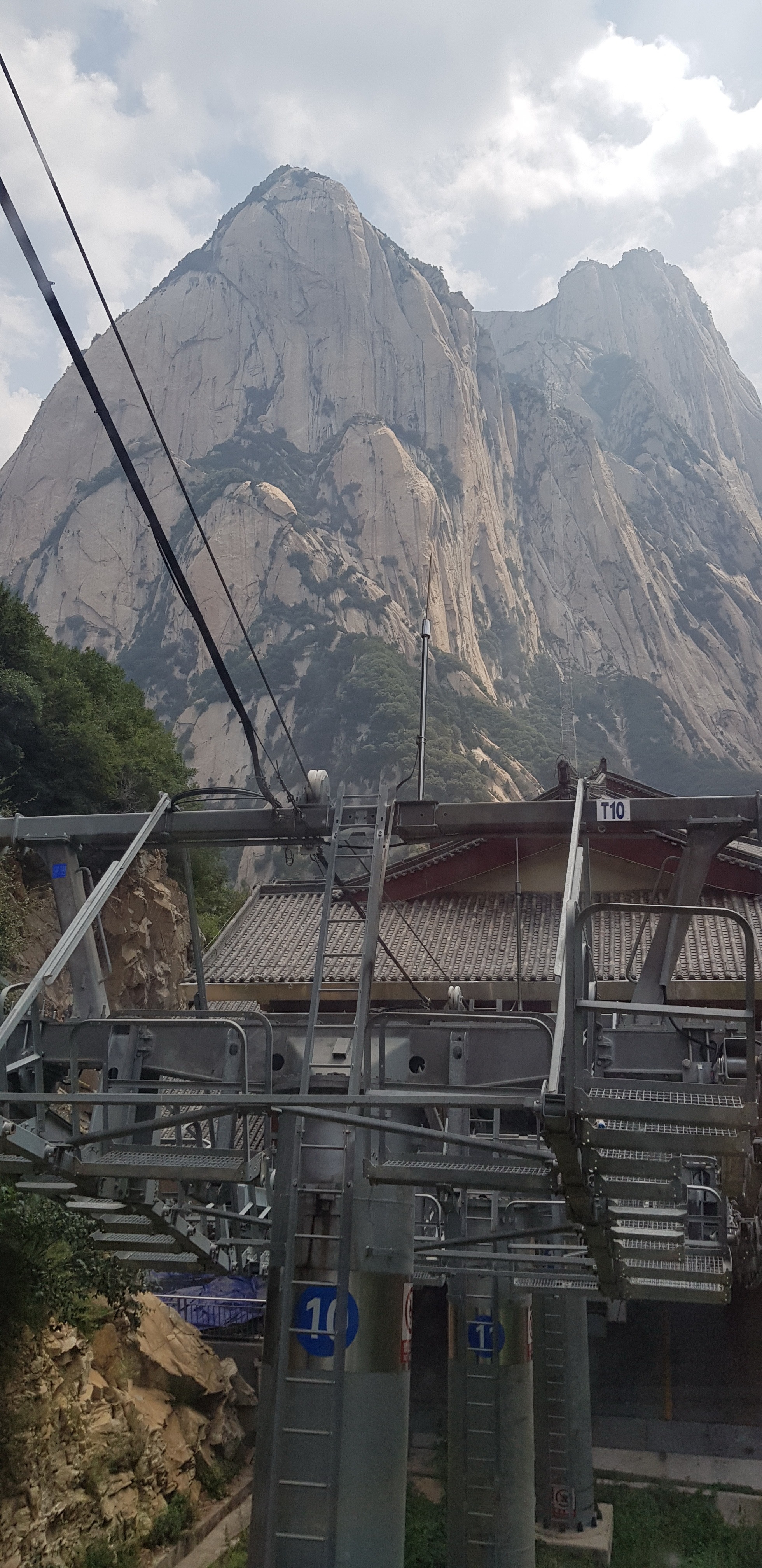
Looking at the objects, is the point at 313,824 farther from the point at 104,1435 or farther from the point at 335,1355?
the point at 104,1435

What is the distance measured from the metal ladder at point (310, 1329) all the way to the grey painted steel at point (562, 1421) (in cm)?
695

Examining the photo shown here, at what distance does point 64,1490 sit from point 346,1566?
172 inches

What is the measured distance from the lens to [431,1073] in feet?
23.6

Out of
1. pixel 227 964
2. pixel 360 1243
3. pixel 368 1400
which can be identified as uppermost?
pixel 227 964

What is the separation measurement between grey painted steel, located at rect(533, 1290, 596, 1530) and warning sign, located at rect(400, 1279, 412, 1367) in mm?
6146

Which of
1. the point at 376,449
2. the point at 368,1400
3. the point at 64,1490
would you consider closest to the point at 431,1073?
the point at 368,1400

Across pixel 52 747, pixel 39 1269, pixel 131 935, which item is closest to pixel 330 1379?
pixel 39 1269

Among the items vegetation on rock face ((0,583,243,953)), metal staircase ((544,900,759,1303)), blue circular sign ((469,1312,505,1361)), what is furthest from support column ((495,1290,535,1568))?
vegetation on rock face ((0,583,243,953))

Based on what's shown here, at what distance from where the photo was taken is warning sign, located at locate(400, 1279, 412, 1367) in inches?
282

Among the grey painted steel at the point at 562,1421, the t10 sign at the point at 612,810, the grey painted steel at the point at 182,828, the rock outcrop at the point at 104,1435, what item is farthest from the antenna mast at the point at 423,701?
A: the grey painted steel at the point at 562,1421

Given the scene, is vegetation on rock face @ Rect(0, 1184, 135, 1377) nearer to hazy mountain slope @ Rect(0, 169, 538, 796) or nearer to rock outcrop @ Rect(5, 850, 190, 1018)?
rock outcrop @ Rect(5, 850, 190, 1018)

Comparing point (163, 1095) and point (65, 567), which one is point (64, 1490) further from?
point (65, 567)

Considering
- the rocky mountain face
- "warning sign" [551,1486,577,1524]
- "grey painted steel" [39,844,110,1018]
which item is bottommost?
"warning sign" [551,1486,577,1524]

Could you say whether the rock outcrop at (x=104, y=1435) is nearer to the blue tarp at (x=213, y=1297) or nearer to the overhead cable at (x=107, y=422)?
the blue tarp at (x=213, y=1297)
